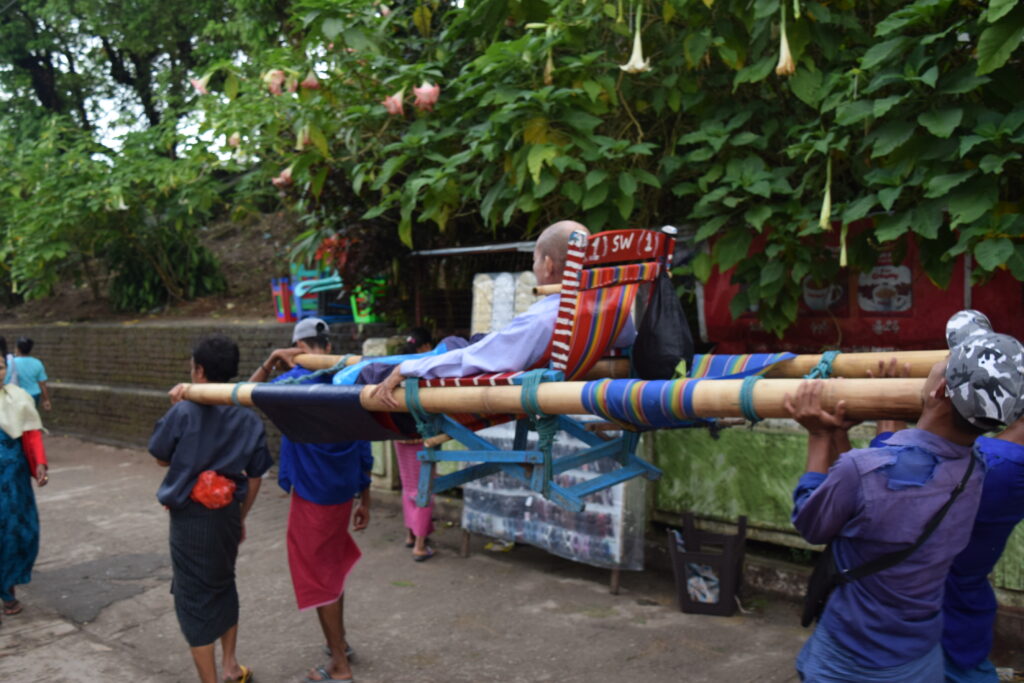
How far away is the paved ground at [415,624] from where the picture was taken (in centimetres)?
464

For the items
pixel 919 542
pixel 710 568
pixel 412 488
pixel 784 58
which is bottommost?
pixel 710 568

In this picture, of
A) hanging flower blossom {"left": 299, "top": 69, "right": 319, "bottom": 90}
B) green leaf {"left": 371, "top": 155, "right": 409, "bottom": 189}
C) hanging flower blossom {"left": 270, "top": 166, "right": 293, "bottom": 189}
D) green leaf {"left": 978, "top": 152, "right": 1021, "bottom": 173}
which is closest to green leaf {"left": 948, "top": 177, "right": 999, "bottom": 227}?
green leaf {"left": 978, "top": 152, "right": 1021, "bottom": 173}

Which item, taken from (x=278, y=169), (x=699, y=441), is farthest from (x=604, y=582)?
(x=278, y=169)

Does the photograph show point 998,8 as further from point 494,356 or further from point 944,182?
point 494,356

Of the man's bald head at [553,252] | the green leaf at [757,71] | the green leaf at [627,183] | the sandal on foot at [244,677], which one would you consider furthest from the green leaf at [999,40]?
the sandal on foot at [244,677]

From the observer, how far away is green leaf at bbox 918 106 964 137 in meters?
4.40

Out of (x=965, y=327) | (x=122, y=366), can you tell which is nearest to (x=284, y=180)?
(x=965, y=327)

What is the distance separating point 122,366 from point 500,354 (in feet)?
37.2

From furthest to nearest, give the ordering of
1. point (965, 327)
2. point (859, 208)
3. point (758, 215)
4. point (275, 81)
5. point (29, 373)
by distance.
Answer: point (29, 373) < point (275, 81) < point (758, 215) < point (859, 208) < point (965, 327)

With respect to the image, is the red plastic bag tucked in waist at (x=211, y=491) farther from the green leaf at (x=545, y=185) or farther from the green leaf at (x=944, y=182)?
the green leaf at (x=944, y=182)

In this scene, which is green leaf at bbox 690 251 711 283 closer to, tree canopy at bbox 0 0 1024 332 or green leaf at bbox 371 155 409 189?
tree canopy at bbox 0 0 1024 332

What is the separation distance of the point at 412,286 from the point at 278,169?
5.68ft

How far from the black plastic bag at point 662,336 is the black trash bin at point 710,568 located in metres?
2.26

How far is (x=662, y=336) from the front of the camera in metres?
3.21
